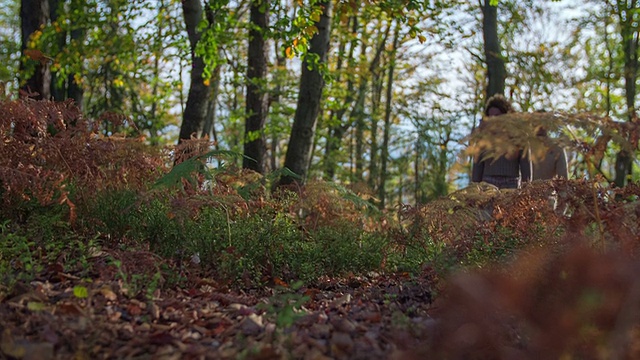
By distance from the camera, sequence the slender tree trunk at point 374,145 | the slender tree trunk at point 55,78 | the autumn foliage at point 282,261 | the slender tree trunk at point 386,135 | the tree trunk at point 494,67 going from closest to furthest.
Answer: the autumn foliage at point 282,261
the tree trunk at point 494,67
the slender tree trunk at point 55,78
the slender tree trunk at point 386,135
the slender tree trunk at point 374,145

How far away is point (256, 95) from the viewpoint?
34.7 feet

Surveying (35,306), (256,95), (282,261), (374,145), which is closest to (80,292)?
(35,306)

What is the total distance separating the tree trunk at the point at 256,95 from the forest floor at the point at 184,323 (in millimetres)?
5941

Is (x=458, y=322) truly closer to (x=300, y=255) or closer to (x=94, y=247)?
(x=300, y=255)

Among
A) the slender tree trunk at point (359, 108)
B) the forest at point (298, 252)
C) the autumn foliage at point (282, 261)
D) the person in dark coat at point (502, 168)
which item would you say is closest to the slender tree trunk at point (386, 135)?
the slender tree trunk at point (359, 108)

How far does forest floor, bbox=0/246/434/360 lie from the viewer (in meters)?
2.49

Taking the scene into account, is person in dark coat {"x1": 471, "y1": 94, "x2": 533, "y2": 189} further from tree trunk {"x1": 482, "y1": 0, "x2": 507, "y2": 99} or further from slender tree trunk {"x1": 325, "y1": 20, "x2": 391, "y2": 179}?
slender tree trunk {"x1": 325, "y1": 20, "x2": 391, "y2": 179}

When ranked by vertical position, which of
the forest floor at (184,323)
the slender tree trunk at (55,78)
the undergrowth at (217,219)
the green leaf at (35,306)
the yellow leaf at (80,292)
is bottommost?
the forest floor at (184,323)

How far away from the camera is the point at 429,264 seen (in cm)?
418

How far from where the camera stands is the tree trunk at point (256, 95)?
955 cm

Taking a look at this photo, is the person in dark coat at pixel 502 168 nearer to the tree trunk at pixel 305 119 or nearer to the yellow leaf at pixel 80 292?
the tree trunk at pixel 305 119

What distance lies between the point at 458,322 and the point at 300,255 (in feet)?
6.88

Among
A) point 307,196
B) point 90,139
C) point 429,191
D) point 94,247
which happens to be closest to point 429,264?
point 307,196

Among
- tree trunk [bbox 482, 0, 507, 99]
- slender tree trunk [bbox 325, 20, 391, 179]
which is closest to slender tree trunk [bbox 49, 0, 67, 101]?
slender tree trunk [bbox 325, 20, 391, 179]
